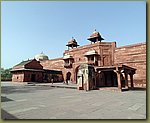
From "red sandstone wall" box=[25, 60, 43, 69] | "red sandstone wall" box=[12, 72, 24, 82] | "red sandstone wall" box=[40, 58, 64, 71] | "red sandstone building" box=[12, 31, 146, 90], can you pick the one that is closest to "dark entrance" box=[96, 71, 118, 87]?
"red sandstone building" box=[12, 31, 146, 90]

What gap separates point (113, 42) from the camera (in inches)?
1016

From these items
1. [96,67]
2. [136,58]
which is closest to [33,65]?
[96,67]

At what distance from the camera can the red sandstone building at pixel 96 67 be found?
16497mm

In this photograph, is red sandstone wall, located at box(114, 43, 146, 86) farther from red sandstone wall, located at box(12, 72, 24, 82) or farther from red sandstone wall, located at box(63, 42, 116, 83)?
red sandstone wall, located at box(12, 72, 24, 82)

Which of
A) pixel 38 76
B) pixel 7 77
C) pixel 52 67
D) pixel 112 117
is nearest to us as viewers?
pixel 112 117

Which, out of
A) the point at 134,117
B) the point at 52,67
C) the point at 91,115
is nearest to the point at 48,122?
the point at 91,115

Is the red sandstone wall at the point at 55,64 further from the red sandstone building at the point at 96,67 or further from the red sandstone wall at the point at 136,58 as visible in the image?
the red sandstone wall at the point at 136,58

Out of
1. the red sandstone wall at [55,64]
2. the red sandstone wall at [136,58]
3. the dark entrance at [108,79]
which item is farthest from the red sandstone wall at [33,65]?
the red sandstone wall at [136,58]

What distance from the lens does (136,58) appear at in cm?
2245

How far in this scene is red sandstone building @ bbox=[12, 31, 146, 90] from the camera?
54.1 ft

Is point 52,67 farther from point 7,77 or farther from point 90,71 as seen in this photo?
point 90,71

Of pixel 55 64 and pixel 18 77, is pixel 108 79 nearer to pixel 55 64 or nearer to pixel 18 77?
pixel 55 64

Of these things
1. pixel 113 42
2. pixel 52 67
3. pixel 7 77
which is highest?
pixel 113 42

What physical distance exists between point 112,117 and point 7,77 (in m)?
40.6
